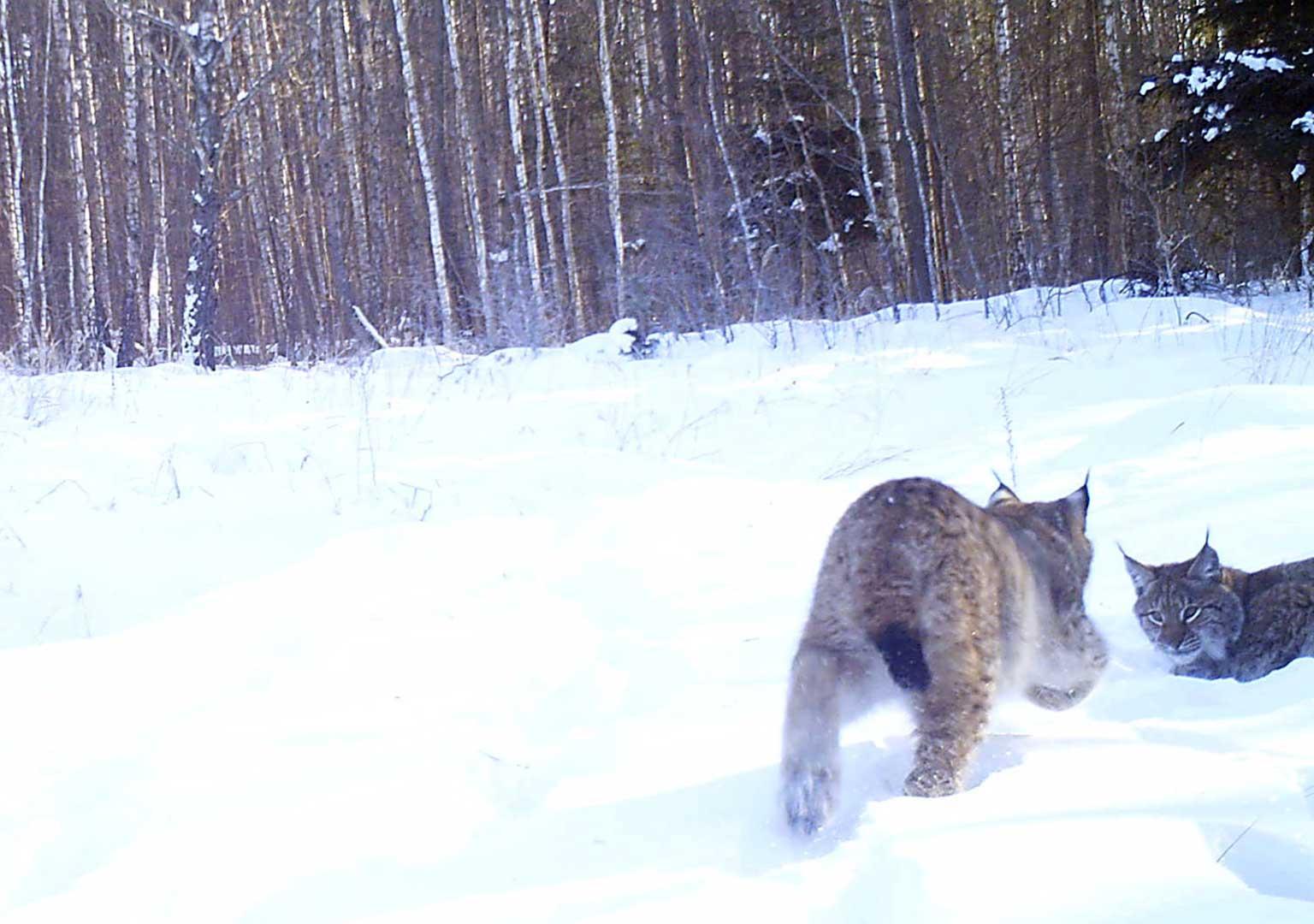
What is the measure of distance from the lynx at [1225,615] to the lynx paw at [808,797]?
1879mm

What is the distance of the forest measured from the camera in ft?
45.3

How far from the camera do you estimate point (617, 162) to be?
57.7 feet

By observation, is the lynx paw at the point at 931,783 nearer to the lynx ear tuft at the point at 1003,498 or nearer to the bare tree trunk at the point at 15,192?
the lynx ear tuft at the point at 1003,498

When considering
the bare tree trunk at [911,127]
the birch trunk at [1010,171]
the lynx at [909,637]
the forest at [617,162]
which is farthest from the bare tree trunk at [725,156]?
the lynx at [909,637]

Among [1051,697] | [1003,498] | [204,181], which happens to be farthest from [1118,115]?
[1051,697]

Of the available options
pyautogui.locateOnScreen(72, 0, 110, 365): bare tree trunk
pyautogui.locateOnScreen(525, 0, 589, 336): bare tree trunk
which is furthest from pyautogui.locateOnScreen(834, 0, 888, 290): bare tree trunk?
pyautogui.locateOnScreen(72, 0, 110, 365): bare tree trunk

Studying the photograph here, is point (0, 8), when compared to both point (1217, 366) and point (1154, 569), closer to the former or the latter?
point (1217, 366)

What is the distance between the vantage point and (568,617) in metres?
3.84

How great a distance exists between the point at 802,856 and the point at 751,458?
175 inches

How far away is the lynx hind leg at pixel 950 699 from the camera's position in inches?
91.1

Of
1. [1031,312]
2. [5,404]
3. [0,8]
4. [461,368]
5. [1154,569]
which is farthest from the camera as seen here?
[0,8]

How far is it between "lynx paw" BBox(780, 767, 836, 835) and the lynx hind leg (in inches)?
6.7

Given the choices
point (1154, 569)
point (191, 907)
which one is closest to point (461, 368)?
point (1154, 569)

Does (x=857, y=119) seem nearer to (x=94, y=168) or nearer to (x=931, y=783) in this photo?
(x=94, y=168)
